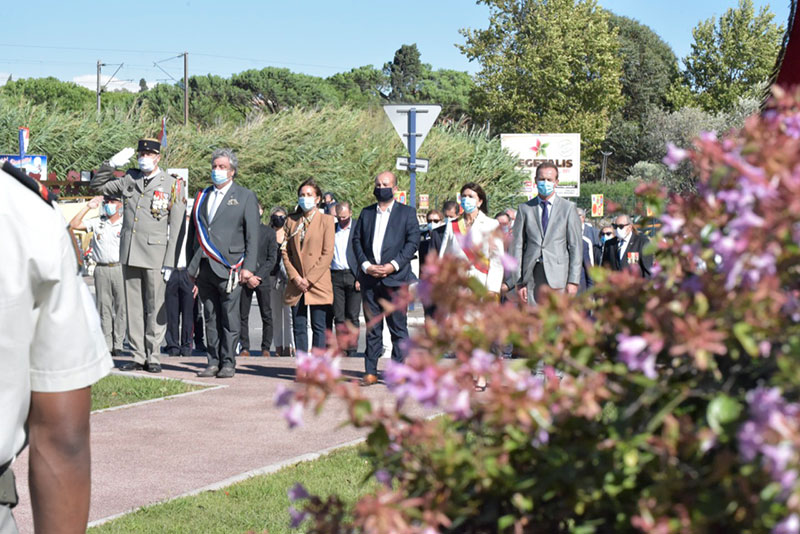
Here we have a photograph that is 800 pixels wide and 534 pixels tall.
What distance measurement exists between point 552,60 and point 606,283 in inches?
2069

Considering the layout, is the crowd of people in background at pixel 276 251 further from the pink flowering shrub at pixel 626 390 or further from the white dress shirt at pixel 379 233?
the pink flowering shrub at pixel 626 390

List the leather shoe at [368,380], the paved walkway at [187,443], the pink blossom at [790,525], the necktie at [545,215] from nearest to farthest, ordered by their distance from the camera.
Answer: the pink blossom at [790,525] → the paved walkway at [187,443] → the necktie at [545,215] → the leather shoe at [368,380]

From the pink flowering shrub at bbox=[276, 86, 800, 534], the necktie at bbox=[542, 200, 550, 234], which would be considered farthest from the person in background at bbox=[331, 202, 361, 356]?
the pink flowering shrub at bbox=[276, 86, 800, 534]

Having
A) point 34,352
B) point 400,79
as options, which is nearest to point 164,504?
point 34,352

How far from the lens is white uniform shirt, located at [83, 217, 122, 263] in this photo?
13180mm

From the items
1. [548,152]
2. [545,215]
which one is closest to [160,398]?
[545,215]

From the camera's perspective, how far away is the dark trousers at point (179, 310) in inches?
582

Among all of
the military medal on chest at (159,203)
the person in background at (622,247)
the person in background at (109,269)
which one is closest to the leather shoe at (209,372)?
the military medal on chest at (159,203)

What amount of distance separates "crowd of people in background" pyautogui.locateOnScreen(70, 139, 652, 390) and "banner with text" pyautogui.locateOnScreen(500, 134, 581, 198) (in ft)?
79.8

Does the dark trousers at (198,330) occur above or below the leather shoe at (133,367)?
below

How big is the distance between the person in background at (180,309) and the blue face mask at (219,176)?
382 centimetres

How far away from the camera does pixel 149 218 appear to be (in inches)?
452

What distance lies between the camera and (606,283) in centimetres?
178

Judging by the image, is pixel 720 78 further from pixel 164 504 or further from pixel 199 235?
pixel 164 504
